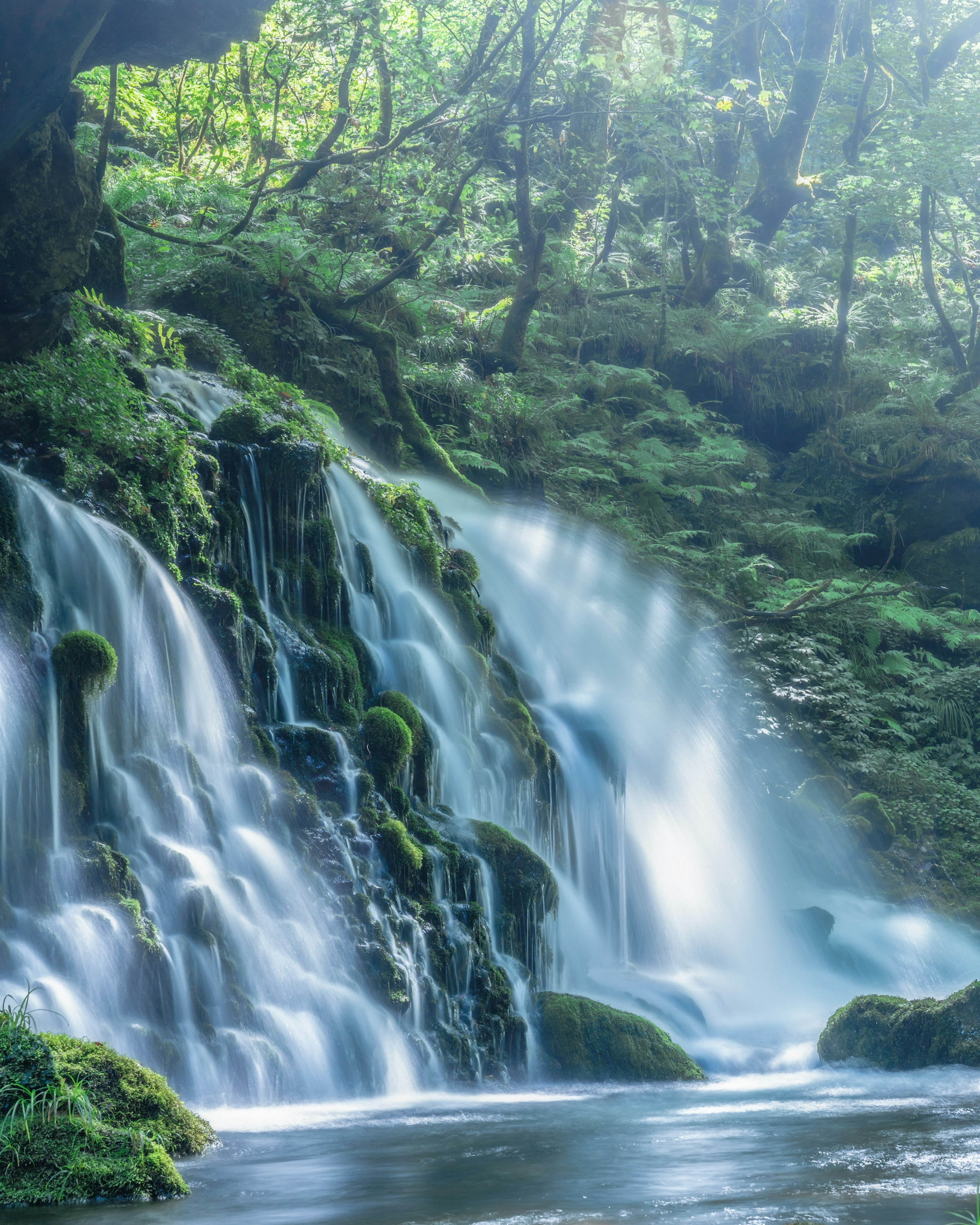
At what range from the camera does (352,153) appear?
48.6 feet

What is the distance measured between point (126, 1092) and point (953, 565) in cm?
1766

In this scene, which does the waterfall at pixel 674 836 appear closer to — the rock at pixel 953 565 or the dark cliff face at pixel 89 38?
the rock at pixel 953 565

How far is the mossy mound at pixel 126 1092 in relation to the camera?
4.54 m

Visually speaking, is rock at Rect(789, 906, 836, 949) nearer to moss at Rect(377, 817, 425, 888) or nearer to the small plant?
moss at Rect(377, 817, 425, 888)

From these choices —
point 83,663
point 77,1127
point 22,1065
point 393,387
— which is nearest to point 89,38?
point 83,663

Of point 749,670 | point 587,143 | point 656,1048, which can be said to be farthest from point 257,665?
point 587,143

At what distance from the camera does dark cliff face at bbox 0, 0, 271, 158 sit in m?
7.34

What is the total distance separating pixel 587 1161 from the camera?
493cm

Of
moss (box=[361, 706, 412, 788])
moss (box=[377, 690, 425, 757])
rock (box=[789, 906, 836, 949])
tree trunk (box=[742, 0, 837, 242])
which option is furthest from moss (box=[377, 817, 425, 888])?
tree trunk (box=[742, 0, 837, 242])

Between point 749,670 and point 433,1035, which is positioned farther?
point 749,670

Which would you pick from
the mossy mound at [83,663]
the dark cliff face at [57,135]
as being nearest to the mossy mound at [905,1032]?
the mossy mound at [83,663]

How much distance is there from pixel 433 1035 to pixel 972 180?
1877 cm

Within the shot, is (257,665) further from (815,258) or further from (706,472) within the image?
(815,258)

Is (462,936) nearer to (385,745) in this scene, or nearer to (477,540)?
(385,745)
